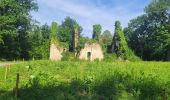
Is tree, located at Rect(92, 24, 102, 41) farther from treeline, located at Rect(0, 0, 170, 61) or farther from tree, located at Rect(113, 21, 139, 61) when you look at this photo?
tree, located at Rect(113, 21, 139, 61)

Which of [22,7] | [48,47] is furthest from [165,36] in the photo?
[22,7]

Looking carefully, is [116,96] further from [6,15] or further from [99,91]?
[6,15]

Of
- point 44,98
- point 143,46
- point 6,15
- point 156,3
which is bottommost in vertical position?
point 44,98

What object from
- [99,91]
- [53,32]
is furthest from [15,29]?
[99,91]

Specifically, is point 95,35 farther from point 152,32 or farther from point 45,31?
point 45,31

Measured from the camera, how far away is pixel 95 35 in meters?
71.0

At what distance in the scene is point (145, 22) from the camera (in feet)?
249

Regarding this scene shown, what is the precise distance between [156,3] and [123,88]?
6382 cm

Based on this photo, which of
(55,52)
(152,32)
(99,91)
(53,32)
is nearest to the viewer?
(99,91)

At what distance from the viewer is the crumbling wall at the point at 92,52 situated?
60438 millimetres

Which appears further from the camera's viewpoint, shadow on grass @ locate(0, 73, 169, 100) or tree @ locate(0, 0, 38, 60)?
tree @ locate(0, 0, 38, 60)

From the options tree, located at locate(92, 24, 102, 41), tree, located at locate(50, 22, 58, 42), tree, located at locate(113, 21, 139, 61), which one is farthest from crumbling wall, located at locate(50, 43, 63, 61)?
tree, located at locate(92, 24, 102, 41)

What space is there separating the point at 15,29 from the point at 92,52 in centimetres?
1395

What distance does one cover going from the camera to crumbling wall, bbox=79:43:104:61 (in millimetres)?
60438
